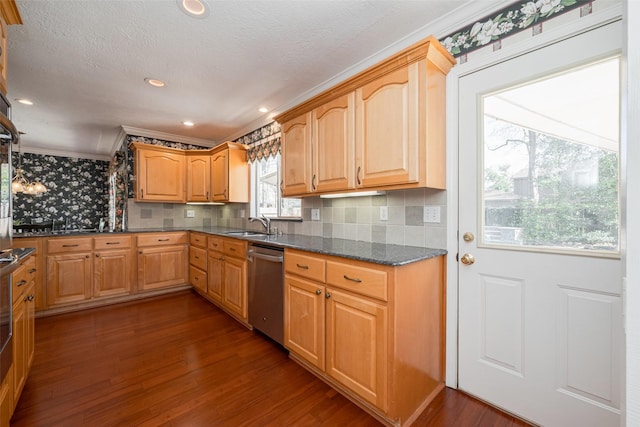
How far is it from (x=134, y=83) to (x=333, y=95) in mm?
2059

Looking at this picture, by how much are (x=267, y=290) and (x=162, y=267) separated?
7.22 ft

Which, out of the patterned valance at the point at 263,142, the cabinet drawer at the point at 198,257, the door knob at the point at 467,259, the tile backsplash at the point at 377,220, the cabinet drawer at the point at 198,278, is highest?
the patterned valance at the point at 263,142

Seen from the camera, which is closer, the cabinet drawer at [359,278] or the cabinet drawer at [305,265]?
the cabinet drawer at [359,278]

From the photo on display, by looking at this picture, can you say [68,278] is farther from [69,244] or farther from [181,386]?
[181,386]

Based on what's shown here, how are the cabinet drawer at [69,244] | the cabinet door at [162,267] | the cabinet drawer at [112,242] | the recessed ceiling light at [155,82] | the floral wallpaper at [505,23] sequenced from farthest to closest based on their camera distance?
the cabinet door at [162,267] < the cabinet drawer at [112,242] < the cabinet drawer at [69,244] < the recessed ceiling light at [155,82] < the floral wallpaper at [505,23]

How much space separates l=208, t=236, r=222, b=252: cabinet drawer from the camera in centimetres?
310

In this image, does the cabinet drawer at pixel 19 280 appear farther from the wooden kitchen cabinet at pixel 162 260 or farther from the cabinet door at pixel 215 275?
the wooden kitchen cabinet at pixel 162 260

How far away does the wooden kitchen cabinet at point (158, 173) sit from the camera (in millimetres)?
3785

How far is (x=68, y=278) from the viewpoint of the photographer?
3107 mm

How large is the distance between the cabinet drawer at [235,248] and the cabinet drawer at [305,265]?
2.38 ft

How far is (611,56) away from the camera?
4.02ft

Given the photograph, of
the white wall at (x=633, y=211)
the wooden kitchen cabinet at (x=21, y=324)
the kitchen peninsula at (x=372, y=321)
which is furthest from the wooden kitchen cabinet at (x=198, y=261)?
the white wall at (x=633, y=211)

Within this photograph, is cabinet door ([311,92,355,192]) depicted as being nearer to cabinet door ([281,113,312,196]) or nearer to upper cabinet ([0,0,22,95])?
cabinet door ([281,113,312,196])

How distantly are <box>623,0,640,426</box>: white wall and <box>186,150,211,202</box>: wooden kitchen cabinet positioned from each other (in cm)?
414
